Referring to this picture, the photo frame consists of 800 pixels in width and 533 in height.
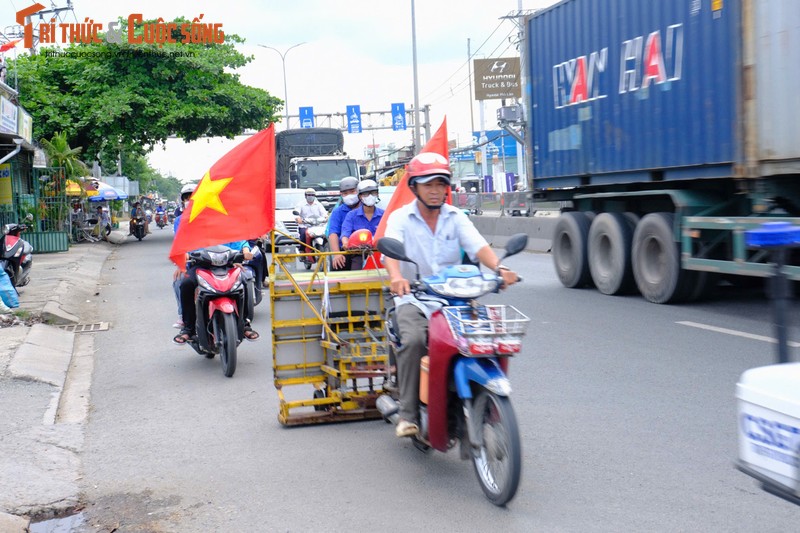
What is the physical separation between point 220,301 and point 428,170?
3.92 meters

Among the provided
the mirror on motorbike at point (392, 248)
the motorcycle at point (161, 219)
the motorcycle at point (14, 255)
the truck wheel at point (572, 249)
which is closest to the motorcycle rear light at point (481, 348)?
the mirror on motorbike at point (392, 248)

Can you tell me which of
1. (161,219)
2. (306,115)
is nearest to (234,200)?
(306,115)

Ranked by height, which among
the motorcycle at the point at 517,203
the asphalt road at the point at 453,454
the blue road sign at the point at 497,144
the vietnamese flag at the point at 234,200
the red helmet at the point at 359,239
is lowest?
the asphalt road at the point at 453,454

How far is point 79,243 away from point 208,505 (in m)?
29.0

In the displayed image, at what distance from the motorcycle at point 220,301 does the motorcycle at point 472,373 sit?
12.3 feet

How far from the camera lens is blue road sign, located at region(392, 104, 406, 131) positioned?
58812mm

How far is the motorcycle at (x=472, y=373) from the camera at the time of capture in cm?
460

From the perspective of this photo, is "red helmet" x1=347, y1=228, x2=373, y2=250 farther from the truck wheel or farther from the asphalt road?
the truck wheel

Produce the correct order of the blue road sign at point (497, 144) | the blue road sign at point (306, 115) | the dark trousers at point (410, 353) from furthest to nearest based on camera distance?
the blue road sign at point (497, 144) < the blue road sign at point (306, 115) < the dark trousers at point (410, 353)

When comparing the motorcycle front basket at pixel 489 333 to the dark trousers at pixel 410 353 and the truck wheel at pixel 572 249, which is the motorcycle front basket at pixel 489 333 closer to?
the dark trousers at pixel 410 353

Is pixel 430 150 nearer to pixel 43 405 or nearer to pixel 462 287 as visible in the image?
pixel 462 287

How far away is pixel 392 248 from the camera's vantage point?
500 cm

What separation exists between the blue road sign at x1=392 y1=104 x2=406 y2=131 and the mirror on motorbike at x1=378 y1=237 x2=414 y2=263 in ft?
179


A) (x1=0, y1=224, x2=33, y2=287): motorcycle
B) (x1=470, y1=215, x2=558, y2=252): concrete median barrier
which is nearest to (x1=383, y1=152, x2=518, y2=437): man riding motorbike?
(x1=0, y1=224, x2=33, y2=287): motorcycle
